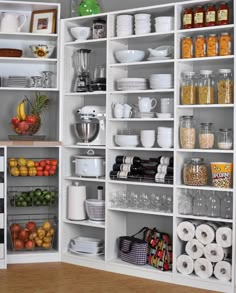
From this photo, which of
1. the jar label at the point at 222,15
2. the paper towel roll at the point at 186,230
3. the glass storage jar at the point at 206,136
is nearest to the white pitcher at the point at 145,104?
the glass storage jar at the point at 206,136

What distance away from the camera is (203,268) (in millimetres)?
3910

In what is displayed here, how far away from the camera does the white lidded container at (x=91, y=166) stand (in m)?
4.45

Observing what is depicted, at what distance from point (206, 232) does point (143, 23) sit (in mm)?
1645

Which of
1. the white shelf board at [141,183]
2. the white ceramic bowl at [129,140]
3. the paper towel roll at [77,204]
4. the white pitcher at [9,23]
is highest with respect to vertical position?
the white pitcher at [9,23]

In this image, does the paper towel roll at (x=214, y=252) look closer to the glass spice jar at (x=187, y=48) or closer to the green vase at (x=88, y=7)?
the glass spice jar at (x=187, y=48)

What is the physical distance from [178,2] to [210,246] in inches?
72.5

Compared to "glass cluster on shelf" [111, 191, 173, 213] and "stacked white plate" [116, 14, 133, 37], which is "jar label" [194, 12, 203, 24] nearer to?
"stacked white plate" [116, 14, 133, 37]

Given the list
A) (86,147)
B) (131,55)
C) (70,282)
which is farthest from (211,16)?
(70,282)

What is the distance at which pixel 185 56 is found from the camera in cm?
397

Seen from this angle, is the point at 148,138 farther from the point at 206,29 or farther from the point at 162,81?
the point at 206,29

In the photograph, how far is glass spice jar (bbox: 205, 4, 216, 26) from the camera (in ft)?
12.7

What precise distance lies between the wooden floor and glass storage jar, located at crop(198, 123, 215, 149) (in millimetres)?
1033

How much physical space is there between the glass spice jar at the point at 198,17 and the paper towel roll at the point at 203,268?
1.69m

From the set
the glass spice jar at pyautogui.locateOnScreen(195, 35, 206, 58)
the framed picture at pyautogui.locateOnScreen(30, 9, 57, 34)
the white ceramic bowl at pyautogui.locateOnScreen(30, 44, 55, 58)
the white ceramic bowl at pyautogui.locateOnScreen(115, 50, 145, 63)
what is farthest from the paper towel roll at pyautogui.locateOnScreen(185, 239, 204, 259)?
the framed picture at pyautogui.locateOnScreen(30, 9, 57, 34)
